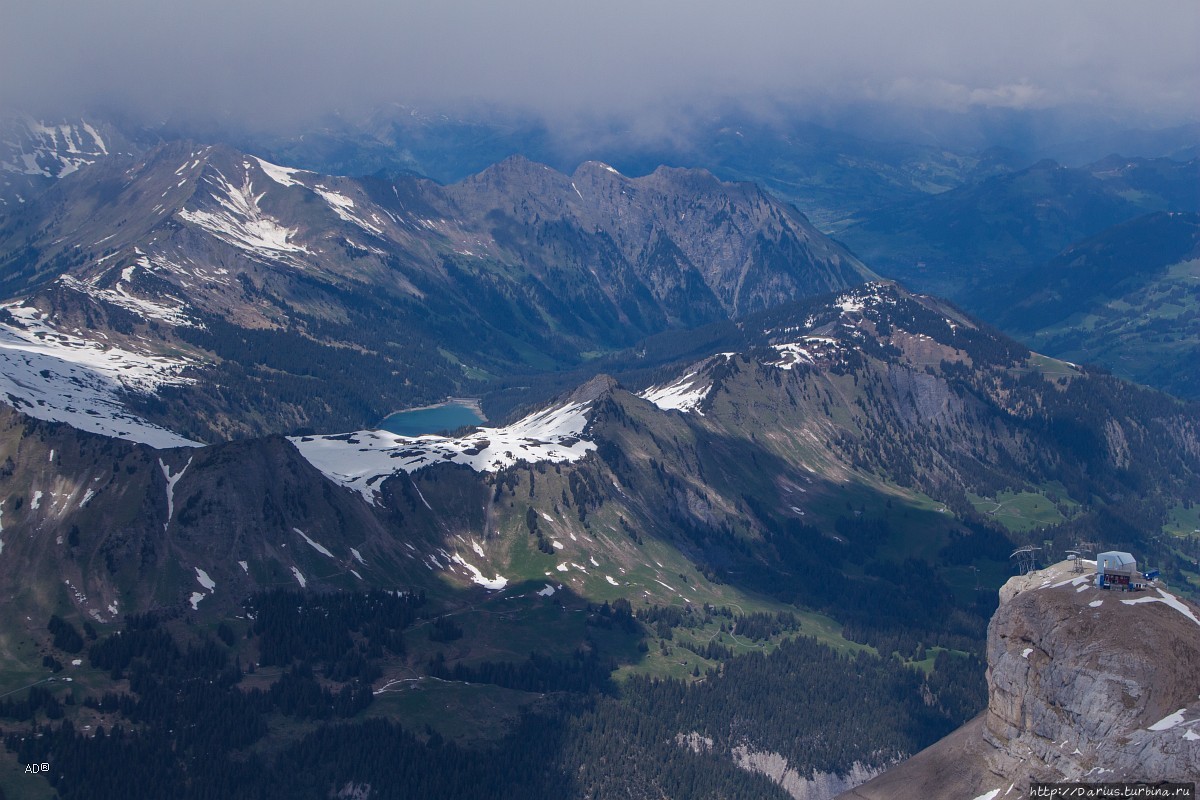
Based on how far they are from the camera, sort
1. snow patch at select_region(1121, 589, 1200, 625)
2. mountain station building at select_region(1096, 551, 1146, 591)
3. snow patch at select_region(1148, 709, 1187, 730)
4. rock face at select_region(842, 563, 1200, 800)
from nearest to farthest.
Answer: snow patch at select_region(1148, 709, 1187, 730), rock face at select_region(842, 563, 1200, 800), snow patch at select_region(1121, 589, 1200, 625), mountain station building at select_region(1096, 551, 1146, 591)

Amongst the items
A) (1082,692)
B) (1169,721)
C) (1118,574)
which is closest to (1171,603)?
(1118,574)

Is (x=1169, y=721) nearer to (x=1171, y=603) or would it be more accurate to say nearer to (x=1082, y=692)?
(x=1082, y=692)

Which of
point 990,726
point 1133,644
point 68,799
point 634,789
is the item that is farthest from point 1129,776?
point 68,799

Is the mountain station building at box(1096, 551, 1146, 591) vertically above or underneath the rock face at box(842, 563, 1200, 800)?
above

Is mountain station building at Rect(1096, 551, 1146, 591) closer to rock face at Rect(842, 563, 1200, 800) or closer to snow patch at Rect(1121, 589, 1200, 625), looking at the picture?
rock face at Rect(842, 563, 1200, 800)

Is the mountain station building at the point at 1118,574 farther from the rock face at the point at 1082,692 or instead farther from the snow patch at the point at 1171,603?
the snow patch at the point at 1171,603

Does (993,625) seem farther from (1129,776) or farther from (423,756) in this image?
(423,756)

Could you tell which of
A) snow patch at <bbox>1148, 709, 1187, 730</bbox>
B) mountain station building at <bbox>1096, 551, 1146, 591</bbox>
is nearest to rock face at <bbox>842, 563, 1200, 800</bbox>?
snow patch at <bbox>1148, 709, 1187, 730</bbox>

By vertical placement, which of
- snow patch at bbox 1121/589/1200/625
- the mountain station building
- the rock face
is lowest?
the rock face
